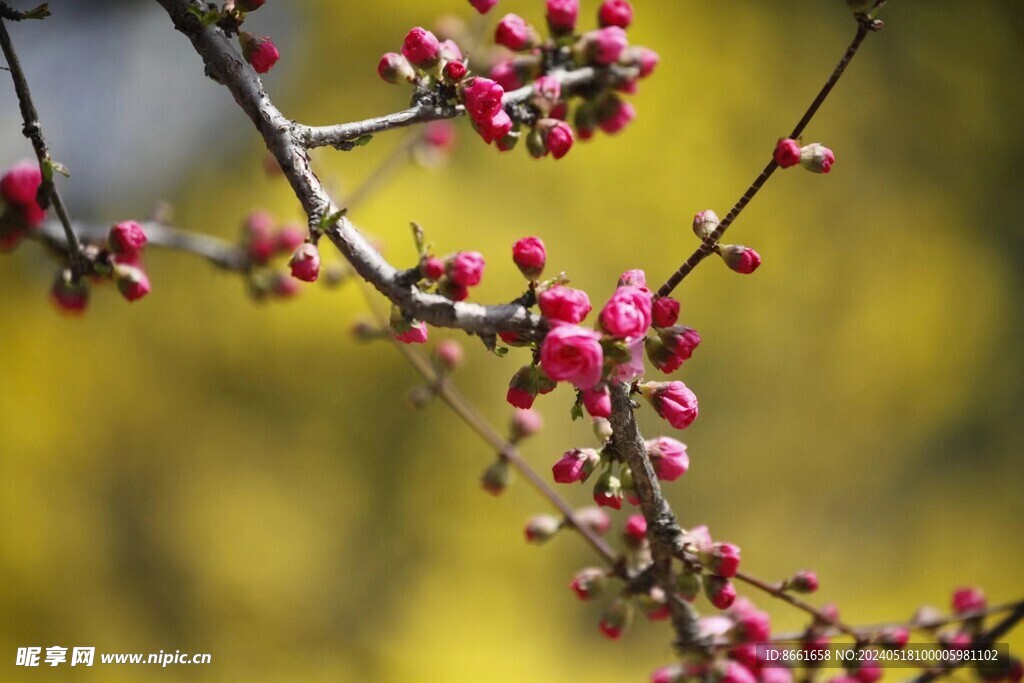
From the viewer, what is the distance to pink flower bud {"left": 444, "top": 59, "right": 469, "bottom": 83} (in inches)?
15.2

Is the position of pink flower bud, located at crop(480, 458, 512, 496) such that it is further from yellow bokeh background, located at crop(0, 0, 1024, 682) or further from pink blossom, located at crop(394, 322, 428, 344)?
yellow bokeh background, located at crop(0, 0, 1024, 682)

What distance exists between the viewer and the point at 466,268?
12.4 inches

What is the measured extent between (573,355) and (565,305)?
0.08ft

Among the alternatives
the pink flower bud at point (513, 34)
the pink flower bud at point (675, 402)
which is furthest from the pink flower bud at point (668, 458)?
the pink flower bud at point (513, 34)

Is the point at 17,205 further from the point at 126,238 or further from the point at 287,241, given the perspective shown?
the point at 287,241

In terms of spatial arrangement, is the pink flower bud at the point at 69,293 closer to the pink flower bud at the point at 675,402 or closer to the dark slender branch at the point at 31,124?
the dark slender branch at the point at 31,124

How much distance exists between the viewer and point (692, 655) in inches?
16.1

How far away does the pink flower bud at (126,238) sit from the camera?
43cm

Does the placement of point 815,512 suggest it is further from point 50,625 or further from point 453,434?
point 50,625

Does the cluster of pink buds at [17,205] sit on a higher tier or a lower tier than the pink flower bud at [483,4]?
lower

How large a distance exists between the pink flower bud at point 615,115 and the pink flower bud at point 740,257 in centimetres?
17

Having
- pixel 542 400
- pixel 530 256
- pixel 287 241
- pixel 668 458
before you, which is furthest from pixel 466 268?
pixel 542 400

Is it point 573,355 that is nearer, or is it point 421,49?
point 573,355

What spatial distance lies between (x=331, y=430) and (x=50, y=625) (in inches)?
17.7
